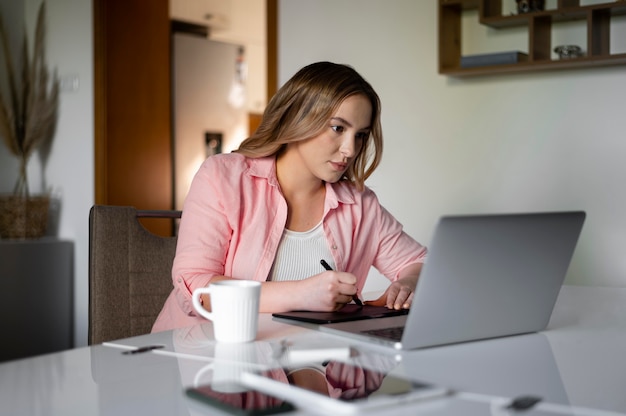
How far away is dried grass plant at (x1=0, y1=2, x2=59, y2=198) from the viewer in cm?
402

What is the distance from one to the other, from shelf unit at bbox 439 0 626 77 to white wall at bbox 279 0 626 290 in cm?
8

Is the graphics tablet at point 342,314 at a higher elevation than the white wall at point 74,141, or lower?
lower

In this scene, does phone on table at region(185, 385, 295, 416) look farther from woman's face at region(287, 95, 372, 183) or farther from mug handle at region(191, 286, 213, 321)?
woman's face at region(287, 95, 372, 183)

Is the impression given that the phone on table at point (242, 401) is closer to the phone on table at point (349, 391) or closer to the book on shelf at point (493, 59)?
the phone on table at point (349, 391)

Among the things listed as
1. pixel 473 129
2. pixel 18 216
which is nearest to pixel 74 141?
pixel 18 216

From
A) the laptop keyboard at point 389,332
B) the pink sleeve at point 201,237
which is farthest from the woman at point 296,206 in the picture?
the laptop keyboard at point 389,332

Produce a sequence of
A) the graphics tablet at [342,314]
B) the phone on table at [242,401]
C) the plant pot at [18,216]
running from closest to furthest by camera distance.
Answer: the phone on table at [242,401]
the graphics tablet at [342,314]
the plant pot at [18,216]

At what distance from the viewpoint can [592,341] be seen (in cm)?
122

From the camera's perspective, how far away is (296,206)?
6.01ft

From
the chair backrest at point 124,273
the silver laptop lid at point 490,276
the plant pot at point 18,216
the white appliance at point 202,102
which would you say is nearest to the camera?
the silver laptop lid at point 490,276

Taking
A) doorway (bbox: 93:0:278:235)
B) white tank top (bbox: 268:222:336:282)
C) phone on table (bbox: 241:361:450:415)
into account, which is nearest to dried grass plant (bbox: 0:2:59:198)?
doorway (bbox: 93:0:278:235)

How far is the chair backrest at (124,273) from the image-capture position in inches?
67.9

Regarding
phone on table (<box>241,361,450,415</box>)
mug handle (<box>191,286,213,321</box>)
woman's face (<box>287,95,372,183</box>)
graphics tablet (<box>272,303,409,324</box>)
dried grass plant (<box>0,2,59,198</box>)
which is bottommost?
graphics tablet (<box>272,303,409,324</box>)

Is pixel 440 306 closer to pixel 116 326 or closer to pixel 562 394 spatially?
pixel 562 394
